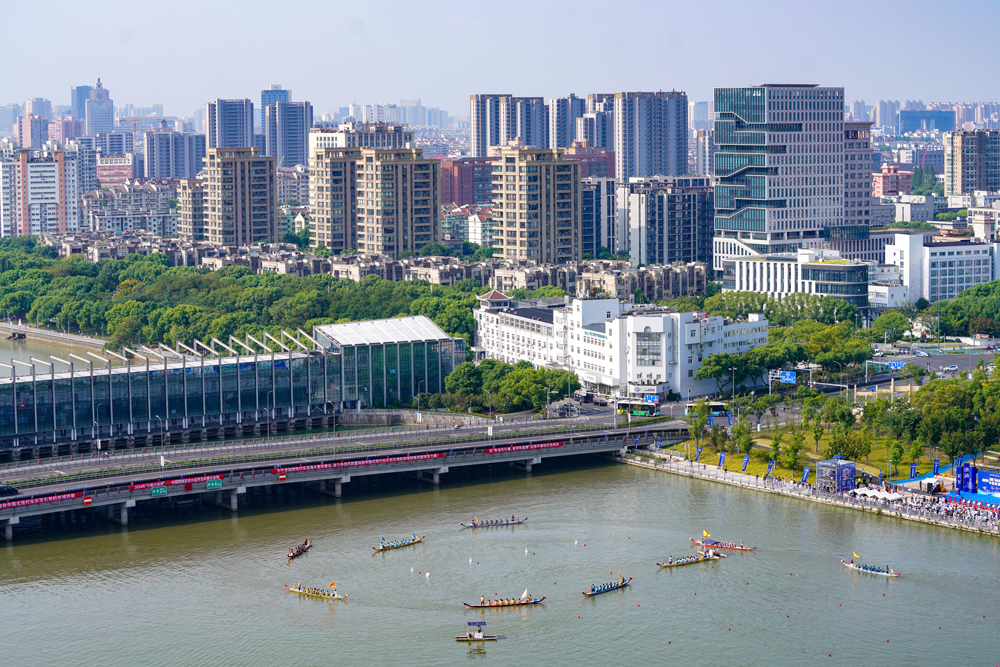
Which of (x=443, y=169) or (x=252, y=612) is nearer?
(x=252, y=612)

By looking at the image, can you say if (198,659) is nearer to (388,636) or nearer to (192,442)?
(388,636)

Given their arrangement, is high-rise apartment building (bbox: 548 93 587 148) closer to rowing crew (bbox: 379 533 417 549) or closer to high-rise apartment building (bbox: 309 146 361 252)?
high-rise apartment building (bbox: 309 146 361 252)

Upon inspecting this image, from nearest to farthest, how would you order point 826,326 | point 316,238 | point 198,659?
1. point 198,659
2. point 826,326
3. point 316,238

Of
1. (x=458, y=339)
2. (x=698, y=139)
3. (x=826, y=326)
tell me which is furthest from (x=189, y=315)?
(x=698, y=139)

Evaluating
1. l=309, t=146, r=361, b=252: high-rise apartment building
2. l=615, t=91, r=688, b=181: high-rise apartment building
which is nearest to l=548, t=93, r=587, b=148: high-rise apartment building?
l=615, t=91, r=688, b=181: high-rise apartment building

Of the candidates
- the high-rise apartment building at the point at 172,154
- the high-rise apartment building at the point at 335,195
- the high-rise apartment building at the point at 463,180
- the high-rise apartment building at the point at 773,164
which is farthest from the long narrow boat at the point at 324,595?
the high-rise apartment building at the point at 172,154

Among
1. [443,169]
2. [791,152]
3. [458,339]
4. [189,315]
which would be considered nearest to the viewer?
[458,339]
